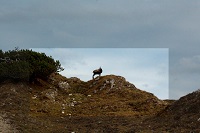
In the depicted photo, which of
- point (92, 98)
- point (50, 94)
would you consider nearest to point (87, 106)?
point (92, 98)

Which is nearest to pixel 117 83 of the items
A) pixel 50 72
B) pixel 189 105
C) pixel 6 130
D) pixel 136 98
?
pixel 136 98

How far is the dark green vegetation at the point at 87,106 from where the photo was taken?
1609 centimetres

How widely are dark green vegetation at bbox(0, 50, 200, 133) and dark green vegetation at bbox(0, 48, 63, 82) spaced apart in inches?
3.3

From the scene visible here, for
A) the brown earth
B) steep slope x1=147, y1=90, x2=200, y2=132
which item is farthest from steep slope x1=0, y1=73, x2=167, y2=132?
steep slope x1=147, y1=90, x2=200, y2=132

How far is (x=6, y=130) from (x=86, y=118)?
5.71m

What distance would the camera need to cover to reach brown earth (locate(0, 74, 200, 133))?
16078 millimetres

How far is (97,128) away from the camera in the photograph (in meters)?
16.7

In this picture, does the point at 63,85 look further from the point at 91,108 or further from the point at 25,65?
the point at 91,108

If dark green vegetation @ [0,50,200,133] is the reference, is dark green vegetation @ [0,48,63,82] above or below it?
above

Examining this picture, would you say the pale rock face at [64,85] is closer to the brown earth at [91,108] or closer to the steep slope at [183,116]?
the brown earth at [91,108]

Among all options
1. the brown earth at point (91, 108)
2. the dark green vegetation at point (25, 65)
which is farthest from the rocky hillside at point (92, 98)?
the dark green vegetation at point (25, 65)

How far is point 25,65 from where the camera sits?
1072 inches

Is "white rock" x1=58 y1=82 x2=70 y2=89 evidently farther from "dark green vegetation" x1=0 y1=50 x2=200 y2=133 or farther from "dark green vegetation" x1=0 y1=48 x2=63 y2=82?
"dark green vegetation" x1=0 y1=48 x2=63 y2=82

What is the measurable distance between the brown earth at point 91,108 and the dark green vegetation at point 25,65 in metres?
0.61
